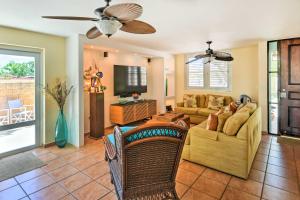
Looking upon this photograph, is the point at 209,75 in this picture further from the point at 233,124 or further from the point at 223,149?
the point at 223,149

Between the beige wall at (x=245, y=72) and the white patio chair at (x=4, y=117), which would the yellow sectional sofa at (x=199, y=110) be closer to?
the beige wall at (x=245, y=72)

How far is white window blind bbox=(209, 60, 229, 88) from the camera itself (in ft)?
18.9

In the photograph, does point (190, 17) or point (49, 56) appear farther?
point (49, 56)

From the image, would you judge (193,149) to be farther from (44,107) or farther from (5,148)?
(5,148)

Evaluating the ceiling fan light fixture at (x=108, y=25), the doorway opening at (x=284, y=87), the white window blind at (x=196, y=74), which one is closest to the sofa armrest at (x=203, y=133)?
the ceiling fan light fixture at (x=108, y=25)

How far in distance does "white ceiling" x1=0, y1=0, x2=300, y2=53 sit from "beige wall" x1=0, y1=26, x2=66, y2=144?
0.67 ft

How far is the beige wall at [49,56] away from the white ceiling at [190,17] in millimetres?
203

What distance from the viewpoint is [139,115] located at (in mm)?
5484

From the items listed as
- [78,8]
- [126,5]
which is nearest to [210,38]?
[78,8]

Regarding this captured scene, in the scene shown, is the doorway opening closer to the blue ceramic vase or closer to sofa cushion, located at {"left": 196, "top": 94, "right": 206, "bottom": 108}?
sofa cushion, located at {"left": 196, "top": 94, "right": 206, "bottom": 108}

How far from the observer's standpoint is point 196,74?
6.34 meters

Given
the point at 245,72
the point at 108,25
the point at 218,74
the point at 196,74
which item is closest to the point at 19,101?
the point at 108,25

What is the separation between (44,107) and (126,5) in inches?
125

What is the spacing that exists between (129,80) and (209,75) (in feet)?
8.82
